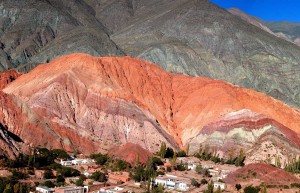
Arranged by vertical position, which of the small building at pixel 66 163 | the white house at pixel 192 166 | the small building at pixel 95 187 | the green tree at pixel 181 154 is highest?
the green tree at pixel 181 154

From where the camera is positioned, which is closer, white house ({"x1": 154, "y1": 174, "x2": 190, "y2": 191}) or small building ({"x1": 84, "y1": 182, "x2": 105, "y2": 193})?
small building ({"x1": 84, "y1": 182, "x2": 105, "y2": 193})

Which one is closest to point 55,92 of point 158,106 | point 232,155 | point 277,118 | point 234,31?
point 158,106

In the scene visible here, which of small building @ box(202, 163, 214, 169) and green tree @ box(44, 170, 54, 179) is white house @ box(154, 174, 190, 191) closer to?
green tree @ box(44, 170, 54, 179)

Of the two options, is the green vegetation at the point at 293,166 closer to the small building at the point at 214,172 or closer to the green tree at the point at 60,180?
the small building at the point at 214,172

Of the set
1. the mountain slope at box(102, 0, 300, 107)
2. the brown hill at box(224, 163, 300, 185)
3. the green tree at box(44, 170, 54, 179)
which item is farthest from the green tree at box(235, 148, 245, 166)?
the mountain slope at box(102, 0, 300, 107)

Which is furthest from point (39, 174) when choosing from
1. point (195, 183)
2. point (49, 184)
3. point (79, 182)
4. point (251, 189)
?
point (251, 189)

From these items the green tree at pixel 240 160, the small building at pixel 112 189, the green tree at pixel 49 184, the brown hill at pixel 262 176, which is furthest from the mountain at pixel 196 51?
the small building at pixel 112 189
